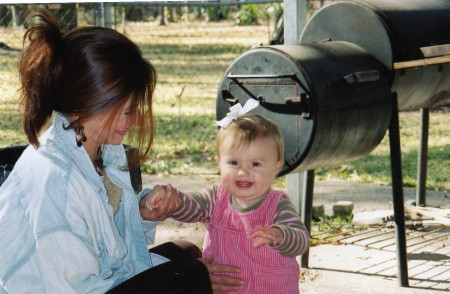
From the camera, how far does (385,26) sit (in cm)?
354

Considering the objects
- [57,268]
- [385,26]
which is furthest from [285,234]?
[385,26]

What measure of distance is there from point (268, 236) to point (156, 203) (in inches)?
18.5

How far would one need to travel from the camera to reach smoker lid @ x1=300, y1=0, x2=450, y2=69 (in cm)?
354

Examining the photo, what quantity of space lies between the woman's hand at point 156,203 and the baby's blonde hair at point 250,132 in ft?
0.93

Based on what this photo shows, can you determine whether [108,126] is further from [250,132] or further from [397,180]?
[397,180]

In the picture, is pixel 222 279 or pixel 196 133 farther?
pixel 196 133

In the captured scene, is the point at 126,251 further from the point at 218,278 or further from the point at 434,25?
the point at 434,25

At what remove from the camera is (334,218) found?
4.76m

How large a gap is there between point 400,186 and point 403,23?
0.82 m

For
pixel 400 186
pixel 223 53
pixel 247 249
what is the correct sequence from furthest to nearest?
pixel 223 53, pixel 400 186, pixel 247 249

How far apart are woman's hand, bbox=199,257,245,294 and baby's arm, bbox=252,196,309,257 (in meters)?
0.15

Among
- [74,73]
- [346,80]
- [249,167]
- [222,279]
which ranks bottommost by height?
[222,279]

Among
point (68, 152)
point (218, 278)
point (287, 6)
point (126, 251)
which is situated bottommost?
point (218, 278)

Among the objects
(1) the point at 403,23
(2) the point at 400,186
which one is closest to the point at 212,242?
(2) the point at 400,186
